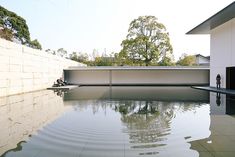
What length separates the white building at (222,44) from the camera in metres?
19.2

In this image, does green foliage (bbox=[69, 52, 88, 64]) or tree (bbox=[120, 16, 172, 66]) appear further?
green foliage (bbox=[69, 52, 88, 64])

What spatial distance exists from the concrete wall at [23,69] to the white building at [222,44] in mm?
Answer: 13017

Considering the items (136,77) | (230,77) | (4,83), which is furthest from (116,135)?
(136,77)

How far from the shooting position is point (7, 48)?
16.3 m

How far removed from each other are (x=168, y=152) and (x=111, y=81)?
91.1ft

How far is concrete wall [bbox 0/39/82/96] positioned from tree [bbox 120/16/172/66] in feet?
44.1

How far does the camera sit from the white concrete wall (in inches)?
772

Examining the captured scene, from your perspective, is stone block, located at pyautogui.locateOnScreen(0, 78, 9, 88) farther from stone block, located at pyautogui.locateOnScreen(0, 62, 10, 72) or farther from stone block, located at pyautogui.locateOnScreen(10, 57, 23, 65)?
stone block, located at pyautogui.locateOnScreen(10, 57, 23, 65)

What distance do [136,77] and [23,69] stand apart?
16.1 metres

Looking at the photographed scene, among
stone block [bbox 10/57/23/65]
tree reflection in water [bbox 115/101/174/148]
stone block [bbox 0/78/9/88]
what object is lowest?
tree reflection in water [bbox 115/101/174/148]

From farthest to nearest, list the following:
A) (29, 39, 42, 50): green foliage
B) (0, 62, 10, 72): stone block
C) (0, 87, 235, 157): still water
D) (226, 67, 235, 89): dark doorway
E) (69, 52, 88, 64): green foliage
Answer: (69, 52, 88, 64): green foliage → (29, 39, 42, 50): green foliage → (226, 67, 235, 89): dark doorway → (0, 62, 10, 72): stone block → (0, 87, 235, 157): still water

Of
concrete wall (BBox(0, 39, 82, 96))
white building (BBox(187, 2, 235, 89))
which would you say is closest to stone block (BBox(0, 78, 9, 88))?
concrete wall (BBox(0, 39, 82, 96))

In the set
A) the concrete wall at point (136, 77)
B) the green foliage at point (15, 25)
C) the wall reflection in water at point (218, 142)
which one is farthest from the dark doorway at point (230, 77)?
the green foliage at point (15, 25)

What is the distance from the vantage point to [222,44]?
840 inches
